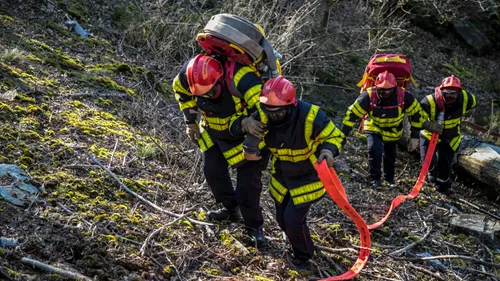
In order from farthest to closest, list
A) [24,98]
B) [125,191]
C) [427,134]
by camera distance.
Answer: [427,134]
[24,98]
[125,191]

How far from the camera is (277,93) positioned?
4145 millimetres

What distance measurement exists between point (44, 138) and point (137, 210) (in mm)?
Result: 1330

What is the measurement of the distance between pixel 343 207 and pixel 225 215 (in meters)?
1.29

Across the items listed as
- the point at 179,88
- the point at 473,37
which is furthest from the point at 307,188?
the point at 473,37

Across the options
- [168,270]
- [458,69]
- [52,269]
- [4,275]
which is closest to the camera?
[4,275]

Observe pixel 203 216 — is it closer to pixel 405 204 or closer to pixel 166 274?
pixel 166 274

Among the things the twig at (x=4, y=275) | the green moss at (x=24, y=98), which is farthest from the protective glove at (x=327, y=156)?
the green moss at (x=24, y=98)

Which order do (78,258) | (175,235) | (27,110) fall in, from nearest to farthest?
(78,258) < (175,235) < (27,110)

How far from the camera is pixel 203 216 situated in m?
5.29

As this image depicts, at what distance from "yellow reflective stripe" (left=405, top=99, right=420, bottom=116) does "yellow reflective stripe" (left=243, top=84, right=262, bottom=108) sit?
163 inches

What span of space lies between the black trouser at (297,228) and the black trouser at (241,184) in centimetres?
26

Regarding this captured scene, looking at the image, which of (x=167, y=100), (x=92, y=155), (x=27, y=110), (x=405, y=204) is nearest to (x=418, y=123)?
(x=405, y=204)

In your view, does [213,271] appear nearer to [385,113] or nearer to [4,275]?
[4,275]

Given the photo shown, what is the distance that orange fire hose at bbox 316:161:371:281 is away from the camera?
4.30m
